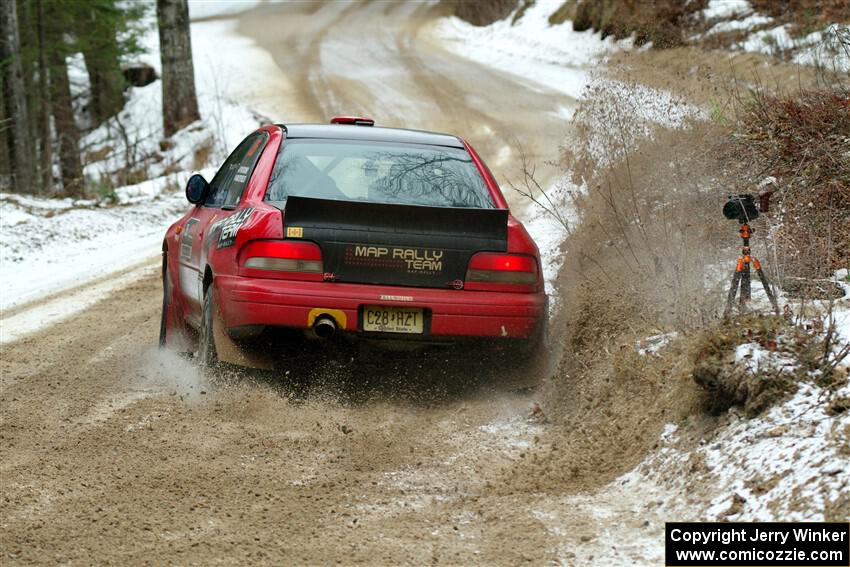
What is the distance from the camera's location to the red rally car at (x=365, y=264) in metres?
5.95

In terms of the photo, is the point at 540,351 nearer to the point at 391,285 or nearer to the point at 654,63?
the point at 391,285

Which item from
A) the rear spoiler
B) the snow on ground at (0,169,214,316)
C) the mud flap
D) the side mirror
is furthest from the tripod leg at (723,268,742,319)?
the snow on ground at (0,169,214,316)

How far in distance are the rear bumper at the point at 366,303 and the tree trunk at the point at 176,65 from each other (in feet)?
57.0

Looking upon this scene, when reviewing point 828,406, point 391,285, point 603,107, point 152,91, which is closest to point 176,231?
point 391,285

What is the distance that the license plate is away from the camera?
19.6 ft

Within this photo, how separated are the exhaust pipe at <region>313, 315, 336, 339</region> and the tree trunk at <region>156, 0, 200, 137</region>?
17.7 meters

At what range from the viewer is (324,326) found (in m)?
5.91

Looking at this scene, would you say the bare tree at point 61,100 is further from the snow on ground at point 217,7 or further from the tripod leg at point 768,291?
the tripod leg at point 768,291

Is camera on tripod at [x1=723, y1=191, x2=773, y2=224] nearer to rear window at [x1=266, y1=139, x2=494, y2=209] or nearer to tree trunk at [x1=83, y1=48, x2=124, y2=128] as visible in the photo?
rear window at [x1=266, y1=139, x2=494, y2=209]

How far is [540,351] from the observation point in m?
6.33

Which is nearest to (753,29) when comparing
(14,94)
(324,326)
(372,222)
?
(14,94)

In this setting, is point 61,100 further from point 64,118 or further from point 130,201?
point 130,201

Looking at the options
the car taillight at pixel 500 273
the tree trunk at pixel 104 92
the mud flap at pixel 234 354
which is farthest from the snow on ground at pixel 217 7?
the car taillight at pixel 500 273

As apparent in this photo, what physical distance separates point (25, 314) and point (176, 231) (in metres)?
2.33
